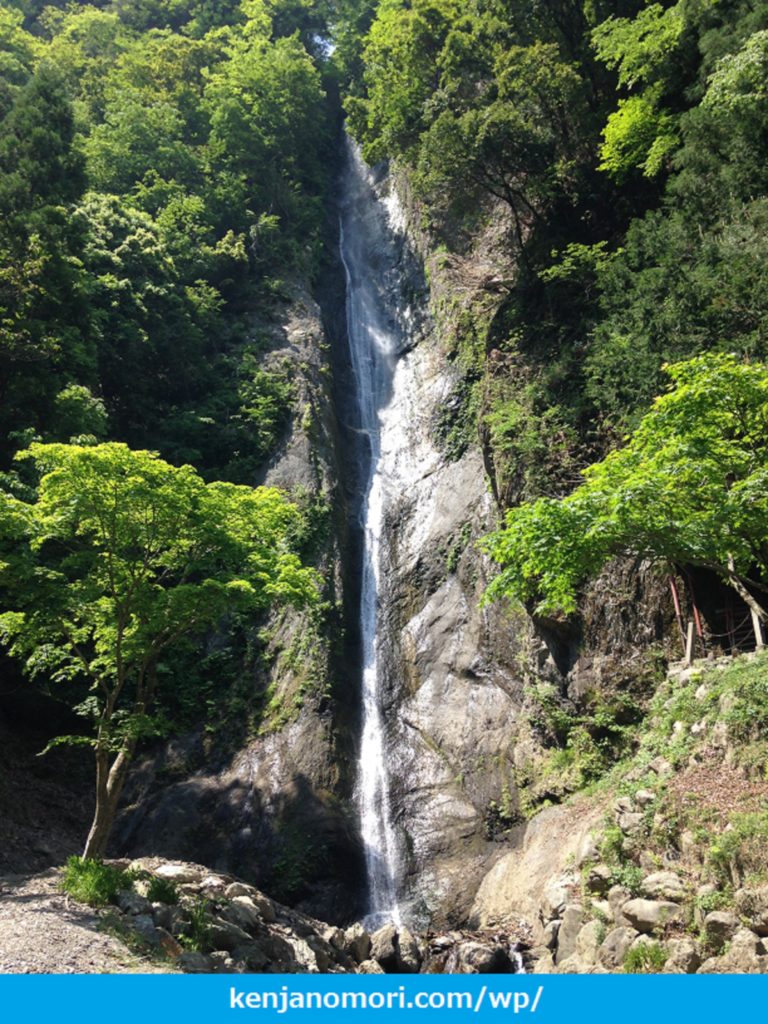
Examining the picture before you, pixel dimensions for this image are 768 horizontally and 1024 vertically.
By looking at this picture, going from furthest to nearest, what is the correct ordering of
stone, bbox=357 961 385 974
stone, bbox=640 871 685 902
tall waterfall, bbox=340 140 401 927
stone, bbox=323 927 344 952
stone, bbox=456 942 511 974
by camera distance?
tall waterfall, bbox=340 140 401 927, stone, bbox=323 927 344 952, stone, bbox=357 961 385 974, stone, bbox=456 942 511 974, stone, bbox=640 871 685 902

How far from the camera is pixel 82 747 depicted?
18.1 metres

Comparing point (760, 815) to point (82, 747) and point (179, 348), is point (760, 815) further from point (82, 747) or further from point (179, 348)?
point (179, 348)

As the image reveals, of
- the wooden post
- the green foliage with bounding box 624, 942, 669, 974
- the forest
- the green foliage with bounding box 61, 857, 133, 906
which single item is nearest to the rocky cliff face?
the forest

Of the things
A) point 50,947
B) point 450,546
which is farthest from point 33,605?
point 450,546

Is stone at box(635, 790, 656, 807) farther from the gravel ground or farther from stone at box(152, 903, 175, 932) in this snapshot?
the gravel ground

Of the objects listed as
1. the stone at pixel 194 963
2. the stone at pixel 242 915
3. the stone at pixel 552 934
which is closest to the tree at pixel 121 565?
the stone at pixel 242 915

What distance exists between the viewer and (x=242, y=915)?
10.1m

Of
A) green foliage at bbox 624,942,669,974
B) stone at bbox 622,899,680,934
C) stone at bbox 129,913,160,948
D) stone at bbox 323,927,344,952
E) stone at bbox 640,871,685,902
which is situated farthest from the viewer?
stone at bbox 323,927,344,952

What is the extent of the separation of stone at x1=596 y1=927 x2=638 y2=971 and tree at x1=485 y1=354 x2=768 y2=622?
4.01 metres

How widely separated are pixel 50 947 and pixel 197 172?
34320mm

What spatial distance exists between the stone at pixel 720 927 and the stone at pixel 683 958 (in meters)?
0.20

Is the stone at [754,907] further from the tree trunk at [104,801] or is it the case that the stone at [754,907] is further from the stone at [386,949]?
the tree trunk at [104,801]

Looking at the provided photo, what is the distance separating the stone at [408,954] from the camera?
11617 millimetres

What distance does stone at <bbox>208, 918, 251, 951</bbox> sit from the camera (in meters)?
9.14
